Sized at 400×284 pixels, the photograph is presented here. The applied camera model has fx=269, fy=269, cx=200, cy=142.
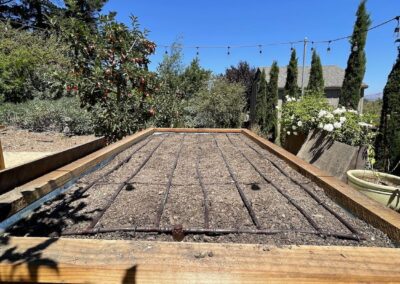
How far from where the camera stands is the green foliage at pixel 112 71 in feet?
17.1

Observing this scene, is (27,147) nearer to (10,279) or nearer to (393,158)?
(10,279)

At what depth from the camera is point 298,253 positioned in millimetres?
843

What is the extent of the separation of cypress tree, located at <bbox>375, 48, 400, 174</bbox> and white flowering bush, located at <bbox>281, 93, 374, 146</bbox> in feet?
0.72

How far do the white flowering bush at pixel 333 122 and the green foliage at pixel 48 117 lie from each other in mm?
6335

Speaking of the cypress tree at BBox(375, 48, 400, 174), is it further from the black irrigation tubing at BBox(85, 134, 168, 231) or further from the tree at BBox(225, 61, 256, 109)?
the tree at BBox(225, 61, 256, 109)

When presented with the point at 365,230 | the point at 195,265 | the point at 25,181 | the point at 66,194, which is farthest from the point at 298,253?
the point at 25,181

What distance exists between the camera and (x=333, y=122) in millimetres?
4270

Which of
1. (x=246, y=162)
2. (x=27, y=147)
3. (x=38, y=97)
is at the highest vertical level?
(x=38, y=97)

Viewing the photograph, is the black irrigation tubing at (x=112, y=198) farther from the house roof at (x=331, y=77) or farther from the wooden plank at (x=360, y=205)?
the house roof at (x=331, y=77)

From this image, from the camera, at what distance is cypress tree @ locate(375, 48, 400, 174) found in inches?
165

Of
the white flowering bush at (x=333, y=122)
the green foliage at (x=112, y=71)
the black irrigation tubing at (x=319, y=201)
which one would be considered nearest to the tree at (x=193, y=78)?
the green foliage at (x=112, y=71)

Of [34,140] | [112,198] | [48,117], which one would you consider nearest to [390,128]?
[112,198]

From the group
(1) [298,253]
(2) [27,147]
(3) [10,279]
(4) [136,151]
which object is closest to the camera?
(3) [10,279]

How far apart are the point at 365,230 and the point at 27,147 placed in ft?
23.6
